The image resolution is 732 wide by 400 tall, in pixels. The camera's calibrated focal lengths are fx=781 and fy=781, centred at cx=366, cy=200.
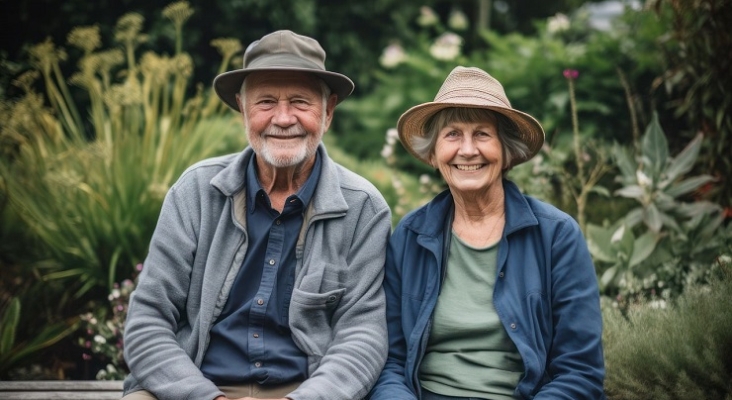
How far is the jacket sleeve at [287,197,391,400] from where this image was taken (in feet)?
9.66

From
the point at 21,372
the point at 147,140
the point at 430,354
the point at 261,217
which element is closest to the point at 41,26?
the point at 147,140

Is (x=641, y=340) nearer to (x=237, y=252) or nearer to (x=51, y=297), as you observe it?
(x=237, y=252)

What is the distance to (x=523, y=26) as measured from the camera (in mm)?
11008

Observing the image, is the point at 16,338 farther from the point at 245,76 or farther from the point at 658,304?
the point at 658,304

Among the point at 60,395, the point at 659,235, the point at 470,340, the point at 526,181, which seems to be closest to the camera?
the point at 470,340

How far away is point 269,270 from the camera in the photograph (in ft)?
10.2

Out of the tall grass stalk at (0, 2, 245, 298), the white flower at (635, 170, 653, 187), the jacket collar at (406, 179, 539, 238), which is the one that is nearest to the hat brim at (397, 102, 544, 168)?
the jacket collar at (406, 179, 539, 238)

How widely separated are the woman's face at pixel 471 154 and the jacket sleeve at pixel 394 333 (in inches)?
13.4

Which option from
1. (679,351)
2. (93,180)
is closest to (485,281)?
(679,351)

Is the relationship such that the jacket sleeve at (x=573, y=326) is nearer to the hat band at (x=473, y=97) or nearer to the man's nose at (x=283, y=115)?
the hat band at (x=473, y=97)

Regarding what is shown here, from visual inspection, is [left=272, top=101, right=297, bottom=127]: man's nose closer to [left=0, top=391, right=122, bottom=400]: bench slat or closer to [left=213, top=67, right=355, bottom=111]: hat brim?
[left=213, top=67, right=355, bottom=111]: hat brim

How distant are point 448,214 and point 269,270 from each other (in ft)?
2.51

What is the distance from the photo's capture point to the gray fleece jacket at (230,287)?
2982 mm

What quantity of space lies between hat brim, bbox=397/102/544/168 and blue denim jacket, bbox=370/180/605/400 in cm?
20
